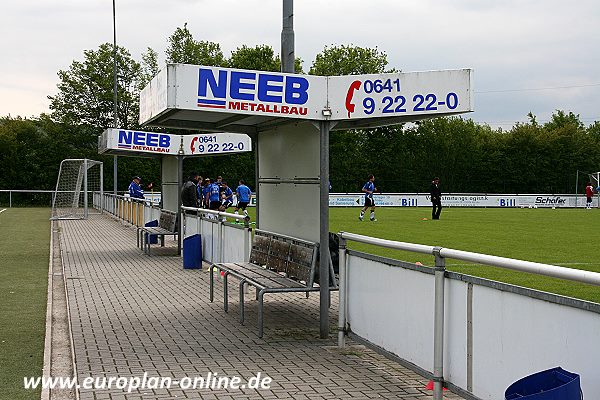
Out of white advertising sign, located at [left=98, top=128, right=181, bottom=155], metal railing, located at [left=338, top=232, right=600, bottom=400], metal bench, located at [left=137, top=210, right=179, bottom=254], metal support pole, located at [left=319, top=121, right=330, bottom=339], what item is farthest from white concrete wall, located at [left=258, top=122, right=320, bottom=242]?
white advertising sign, located at [left=98, top=128, right=181, bottom=155]

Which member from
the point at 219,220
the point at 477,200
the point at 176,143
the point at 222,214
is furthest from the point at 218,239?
the point at 477,200

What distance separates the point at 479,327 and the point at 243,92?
14.3 ft

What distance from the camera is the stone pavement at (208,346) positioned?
7.14 meters

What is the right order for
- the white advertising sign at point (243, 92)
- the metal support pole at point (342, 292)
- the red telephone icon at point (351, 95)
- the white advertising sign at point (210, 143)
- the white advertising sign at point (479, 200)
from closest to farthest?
1. the metal support pole at point (342, 292)
2. the white advertising sign at point (243, 92)
3. the red telephone icon at point (351, 95)
4. the white advertising sign at point (210, 143)
5. the white advertising sign at point (479, 200)

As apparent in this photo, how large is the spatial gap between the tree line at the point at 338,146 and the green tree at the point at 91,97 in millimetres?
81

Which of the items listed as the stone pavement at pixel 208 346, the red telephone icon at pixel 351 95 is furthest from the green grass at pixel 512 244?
the red telephone icon at pixel 351 95

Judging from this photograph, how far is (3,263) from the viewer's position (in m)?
17.9

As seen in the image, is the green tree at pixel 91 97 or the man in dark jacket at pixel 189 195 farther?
the green tree at pixel 91 97

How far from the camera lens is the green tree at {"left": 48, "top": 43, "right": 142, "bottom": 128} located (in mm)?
69375

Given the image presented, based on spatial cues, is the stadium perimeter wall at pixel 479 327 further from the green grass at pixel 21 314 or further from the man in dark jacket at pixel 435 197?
the man in dark jacket at pixel 435 197

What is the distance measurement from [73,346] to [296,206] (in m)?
3.29

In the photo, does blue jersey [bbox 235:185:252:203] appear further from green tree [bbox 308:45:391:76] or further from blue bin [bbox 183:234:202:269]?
green tree [bbox 308:45:391:76]

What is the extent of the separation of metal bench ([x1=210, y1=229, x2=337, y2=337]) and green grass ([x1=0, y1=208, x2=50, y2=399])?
2.40 m

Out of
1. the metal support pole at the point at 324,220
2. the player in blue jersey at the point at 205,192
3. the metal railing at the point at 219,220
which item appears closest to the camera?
the metal support pole at the point at 324,220
